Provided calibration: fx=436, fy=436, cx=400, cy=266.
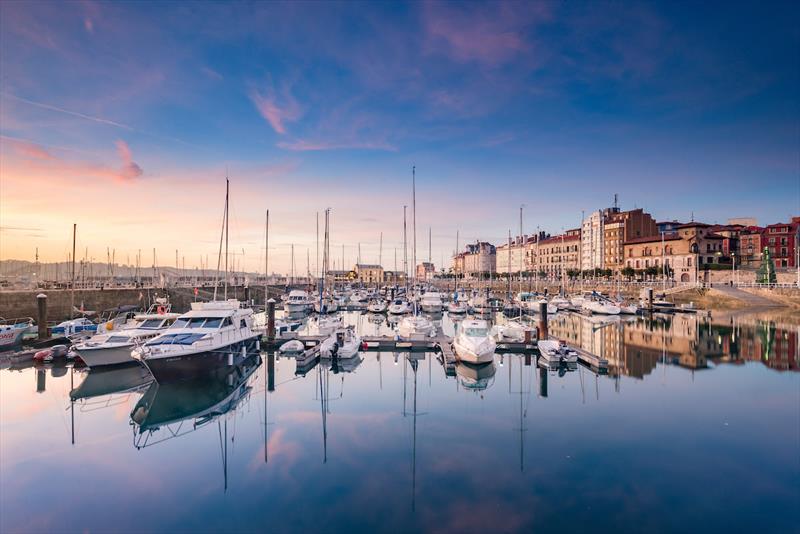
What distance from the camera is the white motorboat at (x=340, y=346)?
36.7 meters

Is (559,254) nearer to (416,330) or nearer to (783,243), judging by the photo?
(783,243)

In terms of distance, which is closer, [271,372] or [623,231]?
[271,372]

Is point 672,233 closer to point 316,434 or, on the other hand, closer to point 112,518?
point 316,434

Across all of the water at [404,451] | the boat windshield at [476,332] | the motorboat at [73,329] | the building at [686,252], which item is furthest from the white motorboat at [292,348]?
the building at [686,252]

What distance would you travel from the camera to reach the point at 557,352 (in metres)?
34.0

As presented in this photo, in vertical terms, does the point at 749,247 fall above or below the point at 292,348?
above

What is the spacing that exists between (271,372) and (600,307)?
60.0m

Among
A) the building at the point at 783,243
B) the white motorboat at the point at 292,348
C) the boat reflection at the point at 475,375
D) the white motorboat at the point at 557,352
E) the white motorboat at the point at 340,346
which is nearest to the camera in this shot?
the boat reflection at the point at 475,375

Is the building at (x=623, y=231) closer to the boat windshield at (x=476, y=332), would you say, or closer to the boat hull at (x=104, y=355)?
the boat windshield at (x=476, y=332)

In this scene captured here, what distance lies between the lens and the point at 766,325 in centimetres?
5550

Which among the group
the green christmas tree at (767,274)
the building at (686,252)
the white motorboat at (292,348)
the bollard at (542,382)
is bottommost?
the bollard at (542,382)

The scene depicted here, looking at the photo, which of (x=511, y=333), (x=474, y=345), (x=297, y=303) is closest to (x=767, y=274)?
(x=511, y=333)

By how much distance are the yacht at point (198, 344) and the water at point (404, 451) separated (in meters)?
1.53

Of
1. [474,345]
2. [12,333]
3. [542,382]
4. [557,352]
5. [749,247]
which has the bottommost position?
[542,382]
